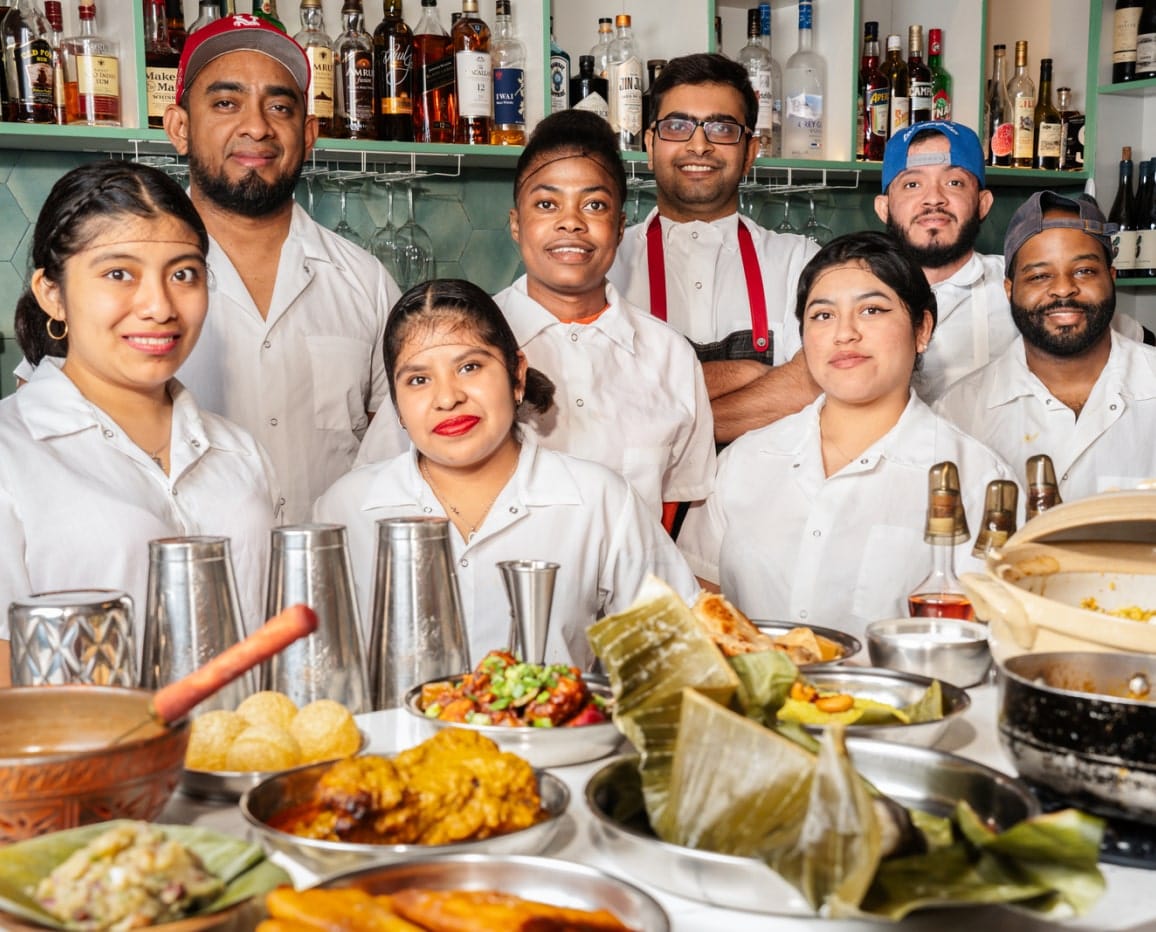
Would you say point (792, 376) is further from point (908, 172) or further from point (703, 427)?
point (908, 172)

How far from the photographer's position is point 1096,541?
57.9 inches

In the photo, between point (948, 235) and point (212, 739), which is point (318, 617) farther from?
point (948, 235)

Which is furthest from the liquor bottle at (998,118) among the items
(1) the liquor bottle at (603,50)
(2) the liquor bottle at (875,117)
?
(1) the liquor bottle at (603,50)

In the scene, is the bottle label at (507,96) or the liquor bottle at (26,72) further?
the bottle label at (507,96)

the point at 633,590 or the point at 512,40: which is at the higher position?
the point at 512,40

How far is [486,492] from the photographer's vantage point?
2.31 metres

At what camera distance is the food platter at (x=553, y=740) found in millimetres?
1225

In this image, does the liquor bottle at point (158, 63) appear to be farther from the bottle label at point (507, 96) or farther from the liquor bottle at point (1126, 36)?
the liquor bottle at point (1126, 36)

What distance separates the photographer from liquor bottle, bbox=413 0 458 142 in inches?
131

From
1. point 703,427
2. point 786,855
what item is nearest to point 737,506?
point 703,427

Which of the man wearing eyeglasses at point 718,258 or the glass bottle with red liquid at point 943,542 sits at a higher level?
the man wearing eyeglasses at point 718,258

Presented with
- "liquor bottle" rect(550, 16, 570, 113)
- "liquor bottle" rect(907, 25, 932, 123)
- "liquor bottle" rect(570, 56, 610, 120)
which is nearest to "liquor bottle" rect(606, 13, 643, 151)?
"liquor bottle" rect(570, 56, 610, 120)

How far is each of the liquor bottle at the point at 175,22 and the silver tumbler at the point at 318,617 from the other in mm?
2028

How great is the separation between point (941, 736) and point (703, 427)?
1541 mm
